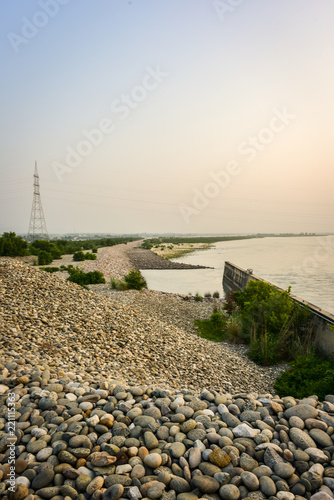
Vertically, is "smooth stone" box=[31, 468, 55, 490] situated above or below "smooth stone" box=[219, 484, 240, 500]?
above

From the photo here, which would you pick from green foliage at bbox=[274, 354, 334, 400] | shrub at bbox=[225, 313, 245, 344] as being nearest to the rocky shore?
green foliage at bbox=[274, 354, 334, 400]

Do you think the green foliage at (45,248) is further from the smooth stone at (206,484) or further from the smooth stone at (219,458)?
the smooth stone at (206,484)

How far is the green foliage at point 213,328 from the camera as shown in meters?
9.20

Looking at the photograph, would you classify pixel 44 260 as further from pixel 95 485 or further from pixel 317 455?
pixel 317 455

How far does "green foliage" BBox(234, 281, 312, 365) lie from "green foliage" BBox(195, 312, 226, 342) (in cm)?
98

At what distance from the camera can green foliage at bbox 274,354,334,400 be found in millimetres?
4803

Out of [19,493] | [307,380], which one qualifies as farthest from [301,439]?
[307,380]

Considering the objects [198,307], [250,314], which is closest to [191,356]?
[250,314]

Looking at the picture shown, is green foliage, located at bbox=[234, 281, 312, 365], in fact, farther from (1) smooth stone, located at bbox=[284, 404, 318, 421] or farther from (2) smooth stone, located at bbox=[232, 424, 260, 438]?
(2) smooth stone, located at bbox=[232, 424, 260, 438]

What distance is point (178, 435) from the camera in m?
2.85

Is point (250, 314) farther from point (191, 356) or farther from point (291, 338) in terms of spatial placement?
point (191, 356)

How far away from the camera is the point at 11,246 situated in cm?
2716

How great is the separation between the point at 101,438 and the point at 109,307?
6142 millimetres

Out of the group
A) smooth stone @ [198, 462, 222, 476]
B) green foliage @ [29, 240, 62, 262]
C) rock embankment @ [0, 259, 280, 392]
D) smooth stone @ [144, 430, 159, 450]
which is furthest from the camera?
green foliage @ [29, 240, 62, 262]
